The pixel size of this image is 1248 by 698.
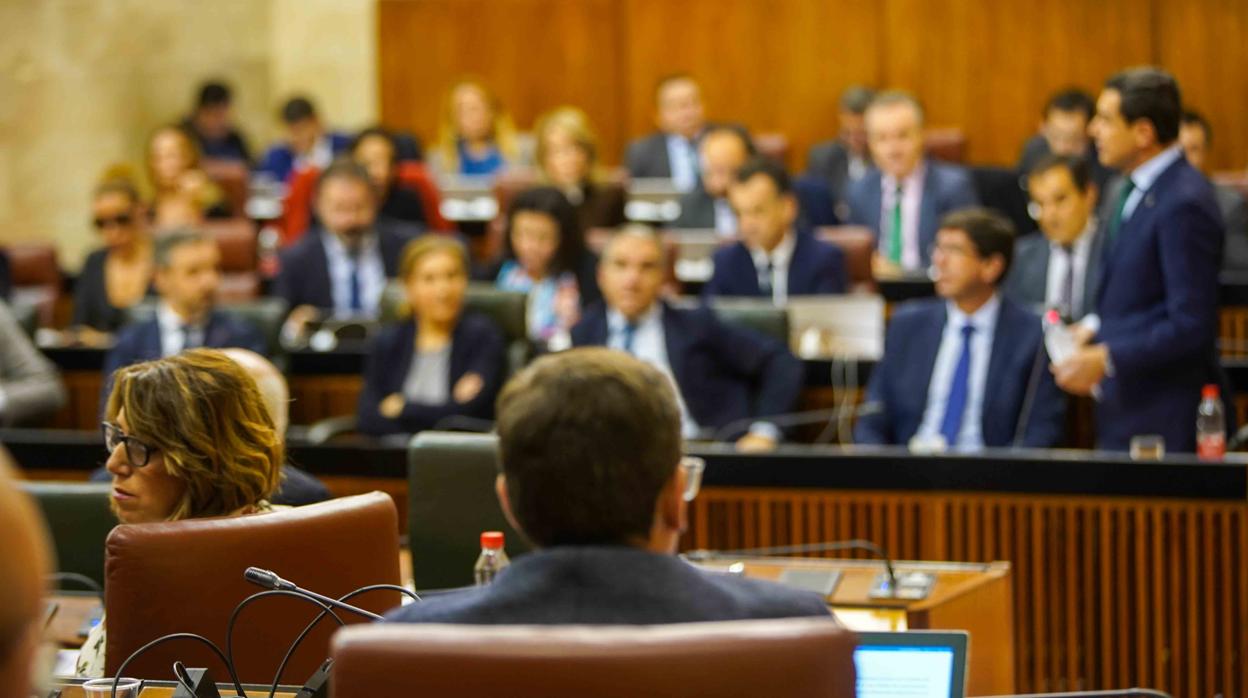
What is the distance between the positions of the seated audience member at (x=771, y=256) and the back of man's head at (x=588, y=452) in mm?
5008

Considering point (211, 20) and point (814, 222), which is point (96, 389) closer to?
point (814, 222)

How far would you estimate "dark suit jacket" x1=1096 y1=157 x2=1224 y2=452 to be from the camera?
4859 mm

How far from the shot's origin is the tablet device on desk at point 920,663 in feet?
Answer: 8.00

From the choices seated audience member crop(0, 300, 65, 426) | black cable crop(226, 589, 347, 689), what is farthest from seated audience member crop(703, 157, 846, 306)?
black cable crop(226, 589, 347, 689)

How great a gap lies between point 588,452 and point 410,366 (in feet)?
14.4

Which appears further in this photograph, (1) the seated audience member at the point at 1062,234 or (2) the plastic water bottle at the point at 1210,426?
(1) the seated audience member at the point at 1062,234

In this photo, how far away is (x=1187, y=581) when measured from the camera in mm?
4434

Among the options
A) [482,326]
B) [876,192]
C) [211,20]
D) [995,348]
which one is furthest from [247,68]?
[995,348]

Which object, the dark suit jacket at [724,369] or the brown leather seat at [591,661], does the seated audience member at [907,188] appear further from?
the brown leather seat at [591,661]

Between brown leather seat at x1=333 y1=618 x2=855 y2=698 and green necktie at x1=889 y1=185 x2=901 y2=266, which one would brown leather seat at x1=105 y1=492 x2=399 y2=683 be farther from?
green necktie at x1=889 y1=185 x2=901 y2=266

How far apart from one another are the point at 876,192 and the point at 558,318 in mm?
2047

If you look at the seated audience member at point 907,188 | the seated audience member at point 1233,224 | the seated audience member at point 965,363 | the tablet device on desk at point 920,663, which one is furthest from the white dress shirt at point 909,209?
the tablet device on desk at point 920,663

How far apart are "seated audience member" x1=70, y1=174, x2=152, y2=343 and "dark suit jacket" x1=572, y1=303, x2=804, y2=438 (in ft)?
8.80

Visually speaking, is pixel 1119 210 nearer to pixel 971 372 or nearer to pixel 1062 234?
pixel 971 372
